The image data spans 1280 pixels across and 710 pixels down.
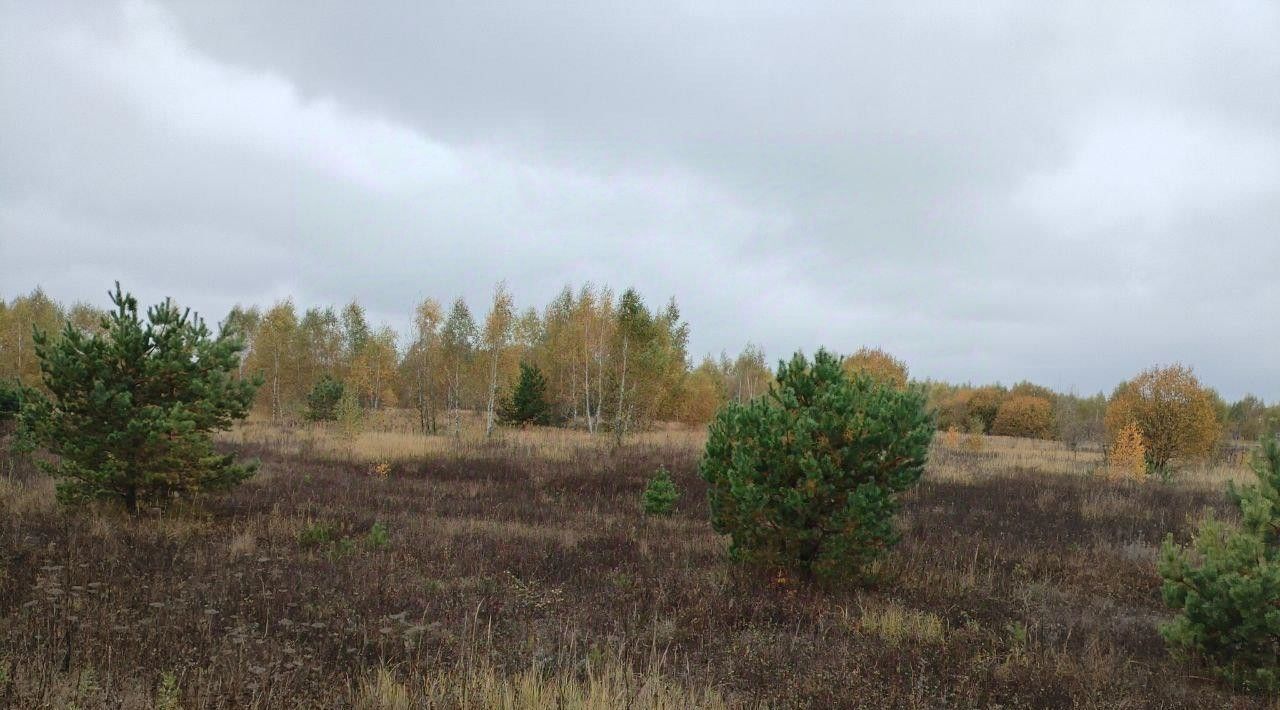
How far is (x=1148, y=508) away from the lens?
47.2 feet

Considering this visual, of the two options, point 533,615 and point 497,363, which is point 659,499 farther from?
point 497,363

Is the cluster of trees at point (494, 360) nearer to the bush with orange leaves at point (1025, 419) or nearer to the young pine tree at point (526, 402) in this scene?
the young pine tree at point (526, 402)

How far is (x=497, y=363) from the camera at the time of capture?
3881 centimetres

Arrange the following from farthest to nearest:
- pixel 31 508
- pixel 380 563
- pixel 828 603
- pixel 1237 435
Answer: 1. pixel 1237 435
2. pixel 31 508
3. pixel 380 563
4. pixel 828 603

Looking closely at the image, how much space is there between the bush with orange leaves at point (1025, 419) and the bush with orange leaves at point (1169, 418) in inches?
1665

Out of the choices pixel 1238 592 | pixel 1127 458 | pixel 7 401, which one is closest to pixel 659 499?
pixel 1238 592

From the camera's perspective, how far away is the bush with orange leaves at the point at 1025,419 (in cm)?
6119

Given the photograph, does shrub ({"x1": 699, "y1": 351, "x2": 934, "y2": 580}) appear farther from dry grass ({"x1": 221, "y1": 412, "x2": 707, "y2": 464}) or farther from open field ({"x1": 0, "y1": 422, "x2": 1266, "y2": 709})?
dry grass ({"x1": 221, "y1": 412, "x2": 707, "y2": 464})

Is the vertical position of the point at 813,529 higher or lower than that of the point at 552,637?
higher

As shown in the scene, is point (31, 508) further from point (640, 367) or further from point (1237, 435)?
point (1237, 435)

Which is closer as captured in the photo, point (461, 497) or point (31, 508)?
point (31, 508)

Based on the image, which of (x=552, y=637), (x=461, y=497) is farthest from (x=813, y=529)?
(x=461, y=497)

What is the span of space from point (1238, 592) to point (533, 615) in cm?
574

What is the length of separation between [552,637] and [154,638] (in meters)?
2.92
